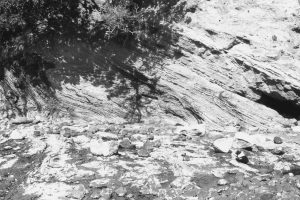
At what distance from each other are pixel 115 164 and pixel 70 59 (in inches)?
131

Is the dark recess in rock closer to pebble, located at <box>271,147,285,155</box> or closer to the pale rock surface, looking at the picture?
pebble, located at <box>271,147,285,155</box>

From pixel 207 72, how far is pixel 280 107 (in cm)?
173

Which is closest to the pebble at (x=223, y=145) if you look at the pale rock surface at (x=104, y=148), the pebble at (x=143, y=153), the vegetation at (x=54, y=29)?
the pebble at (x=143, y=153)

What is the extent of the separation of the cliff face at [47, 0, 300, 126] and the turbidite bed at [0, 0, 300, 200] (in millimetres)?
22

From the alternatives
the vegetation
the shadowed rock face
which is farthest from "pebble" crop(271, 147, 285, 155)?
the vegetation

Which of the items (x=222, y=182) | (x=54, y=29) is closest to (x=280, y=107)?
(x=222, y=182)

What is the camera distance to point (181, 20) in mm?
9789

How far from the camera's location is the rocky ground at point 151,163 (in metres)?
7.27

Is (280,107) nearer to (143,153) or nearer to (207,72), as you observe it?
(207,72)

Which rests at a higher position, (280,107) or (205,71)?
(205,71)

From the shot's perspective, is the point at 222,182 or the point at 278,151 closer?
the point at 222,182

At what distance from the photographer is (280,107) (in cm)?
940

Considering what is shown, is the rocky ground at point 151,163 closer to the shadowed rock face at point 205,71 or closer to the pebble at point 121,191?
the pebble at point 121,191

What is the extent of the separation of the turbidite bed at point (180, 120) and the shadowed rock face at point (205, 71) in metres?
0.02
